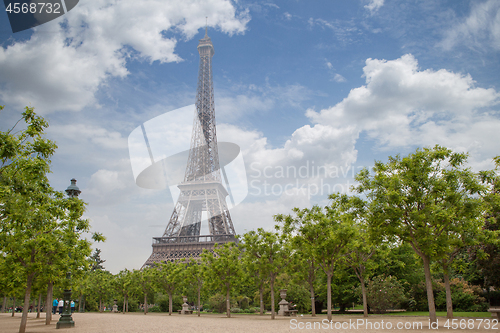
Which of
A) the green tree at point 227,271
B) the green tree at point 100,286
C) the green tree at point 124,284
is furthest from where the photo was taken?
the green tree at point 100,286

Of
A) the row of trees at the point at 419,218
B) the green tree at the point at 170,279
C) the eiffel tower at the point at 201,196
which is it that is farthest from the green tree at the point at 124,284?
the row of trees at the point at 419,218

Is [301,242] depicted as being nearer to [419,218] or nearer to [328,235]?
[328,235]

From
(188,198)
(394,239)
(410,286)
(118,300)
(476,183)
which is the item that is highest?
(188,198)

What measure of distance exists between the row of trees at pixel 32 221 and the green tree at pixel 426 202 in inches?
585

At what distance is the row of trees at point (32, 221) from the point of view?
12469 millimetres

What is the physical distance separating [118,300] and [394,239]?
190 ft

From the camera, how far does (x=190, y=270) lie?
149 ft

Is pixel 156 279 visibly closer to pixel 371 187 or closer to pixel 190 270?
pixel 190 270

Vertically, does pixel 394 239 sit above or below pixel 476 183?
below

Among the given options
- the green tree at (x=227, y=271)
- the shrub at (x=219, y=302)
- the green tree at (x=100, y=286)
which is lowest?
the shrub at (x=219, y=302)

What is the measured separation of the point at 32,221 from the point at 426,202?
727 inches

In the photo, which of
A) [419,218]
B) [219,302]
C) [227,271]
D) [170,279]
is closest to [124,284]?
[170,279]

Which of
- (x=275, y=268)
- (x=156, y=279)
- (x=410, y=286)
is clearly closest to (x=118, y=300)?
(x=156, y=279)

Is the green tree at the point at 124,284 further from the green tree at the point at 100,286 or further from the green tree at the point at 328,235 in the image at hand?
the green tree at the point at 328,235
